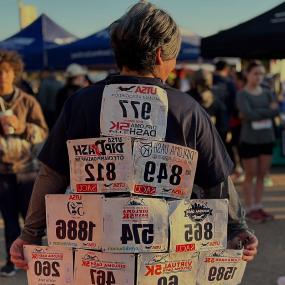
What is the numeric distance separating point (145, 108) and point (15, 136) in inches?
96.0

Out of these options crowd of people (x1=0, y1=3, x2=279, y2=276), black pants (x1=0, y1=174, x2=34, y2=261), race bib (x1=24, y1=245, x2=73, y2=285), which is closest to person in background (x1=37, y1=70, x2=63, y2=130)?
crowd of people (x1=0, y1=3, x2=279, y2=276)

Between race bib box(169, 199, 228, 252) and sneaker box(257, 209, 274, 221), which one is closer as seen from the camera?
race bib box(169, 199, 228, 252)

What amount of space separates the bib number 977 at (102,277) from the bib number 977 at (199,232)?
30 centimetres

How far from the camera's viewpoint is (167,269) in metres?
1.90

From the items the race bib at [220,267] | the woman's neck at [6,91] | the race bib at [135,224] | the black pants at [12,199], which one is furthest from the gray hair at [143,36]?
the black pants at [12,199]

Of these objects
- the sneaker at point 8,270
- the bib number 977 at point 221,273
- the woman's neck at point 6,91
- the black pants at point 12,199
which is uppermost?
the woman's neck at point 6,91

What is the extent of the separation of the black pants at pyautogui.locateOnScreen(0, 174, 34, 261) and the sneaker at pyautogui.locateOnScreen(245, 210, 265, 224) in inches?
108

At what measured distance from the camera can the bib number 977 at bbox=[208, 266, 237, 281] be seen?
6.54 ft

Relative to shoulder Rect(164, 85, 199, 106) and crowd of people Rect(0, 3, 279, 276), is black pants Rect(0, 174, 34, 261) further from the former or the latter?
shoulder Rect(164, 85, 199, 106)

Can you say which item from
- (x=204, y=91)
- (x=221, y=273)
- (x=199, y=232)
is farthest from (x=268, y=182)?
(x=199, y=232)

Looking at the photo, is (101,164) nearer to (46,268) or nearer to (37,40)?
(46,268)

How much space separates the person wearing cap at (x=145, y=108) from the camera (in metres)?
1.84

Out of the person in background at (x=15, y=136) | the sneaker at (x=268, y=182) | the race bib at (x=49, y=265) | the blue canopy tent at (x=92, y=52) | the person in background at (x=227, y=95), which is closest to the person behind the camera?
→ the race bib at (x=49, y=265)

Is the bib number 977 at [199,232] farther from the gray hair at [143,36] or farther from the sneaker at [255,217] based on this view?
the sneaker at [255,217]
